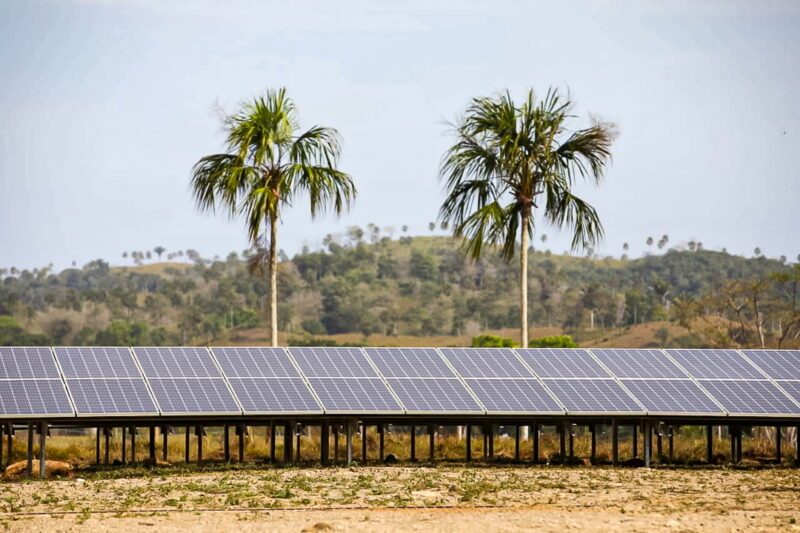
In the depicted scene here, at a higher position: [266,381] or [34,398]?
[266,381]

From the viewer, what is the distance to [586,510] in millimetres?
20609

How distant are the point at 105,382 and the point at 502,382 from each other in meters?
9.26

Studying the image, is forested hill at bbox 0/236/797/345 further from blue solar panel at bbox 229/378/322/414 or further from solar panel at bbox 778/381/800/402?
blue solar panel at bbox 229/378/322/414

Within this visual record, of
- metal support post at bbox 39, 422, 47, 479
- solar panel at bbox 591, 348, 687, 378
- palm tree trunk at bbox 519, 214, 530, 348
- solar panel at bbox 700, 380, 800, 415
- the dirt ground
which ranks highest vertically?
palm tree trunk at bbox 519, 214, 530, 348

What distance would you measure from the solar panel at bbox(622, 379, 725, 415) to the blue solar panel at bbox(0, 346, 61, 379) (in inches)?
529

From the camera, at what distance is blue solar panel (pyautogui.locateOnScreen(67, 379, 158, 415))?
25.0 metres

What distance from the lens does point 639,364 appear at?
30.8 m

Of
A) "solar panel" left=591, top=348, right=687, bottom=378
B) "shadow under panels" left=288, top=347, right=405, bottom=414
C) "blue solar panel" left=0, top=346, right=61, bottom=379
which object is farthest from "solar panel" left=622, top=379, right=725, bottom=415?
"blue solar panel" left=0, top=346, right=61, bottom=379

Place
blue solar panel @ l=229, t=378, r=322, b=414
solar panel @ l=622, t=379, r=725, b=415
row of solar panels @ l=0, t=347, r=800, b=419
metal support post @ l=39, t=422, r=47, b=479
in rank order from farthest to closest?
solar panel @ l=622, t=379, r=725, b=415 < blue solar panel @ l=229, t=378, r=322, b=414 < row of solar panels @ l=0, t=347, r=800, b=419 < metal support post @ l=39, t=422, r=47, b=479

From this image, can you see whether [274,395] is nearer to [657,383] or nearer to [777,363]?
[657,383]

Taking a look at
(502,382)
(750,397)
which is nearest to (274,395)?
(502,382)

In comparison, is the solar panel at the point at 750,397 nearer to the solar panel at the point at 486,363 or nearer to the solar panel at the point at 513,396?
the solar panel at the point at 513,396

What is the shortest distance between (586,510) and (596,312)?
113919 millimetres

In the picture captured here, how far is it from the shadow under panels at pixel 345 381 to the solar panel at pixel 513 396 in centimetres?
217
